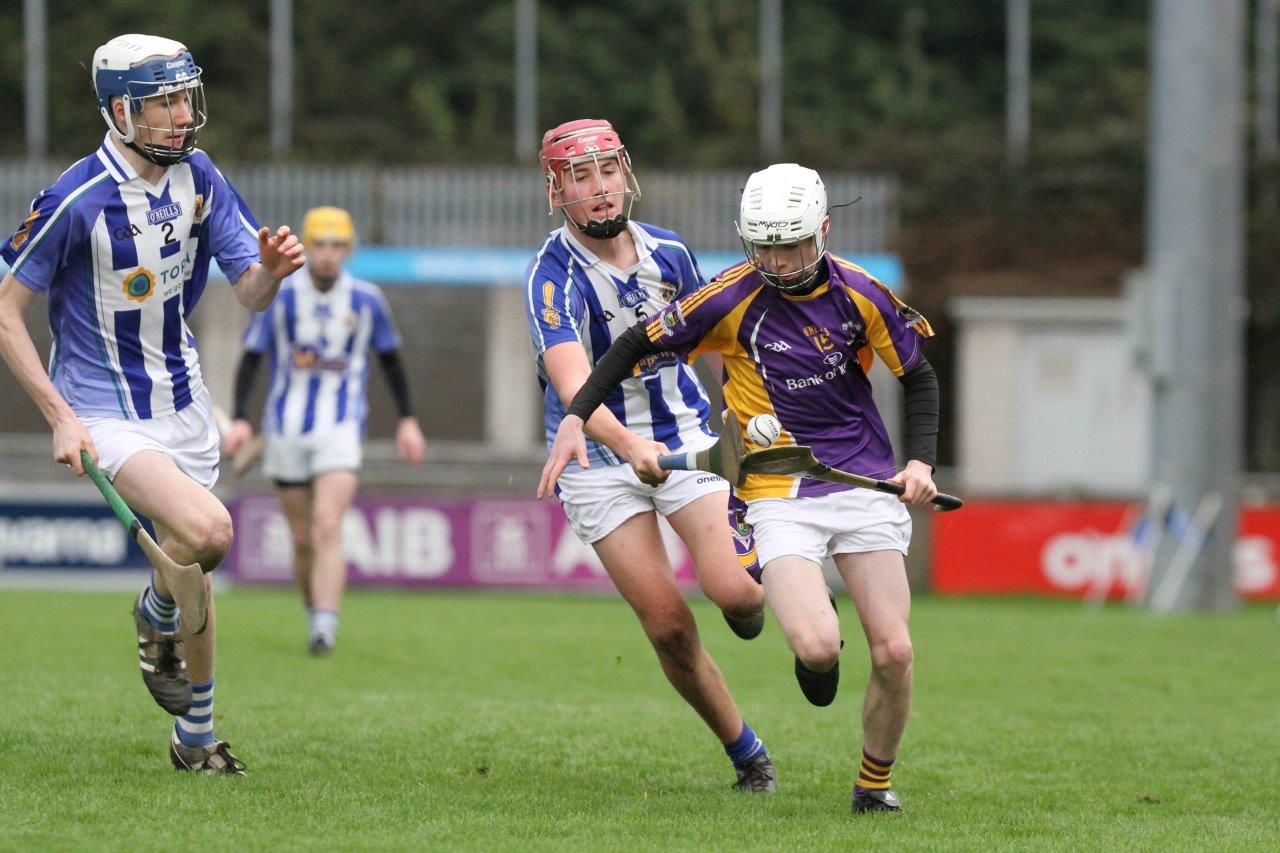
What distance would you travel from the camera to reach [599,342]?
7.15 metres

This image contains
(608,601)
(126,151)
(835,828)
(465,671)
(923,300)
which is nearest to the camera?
(835,828)

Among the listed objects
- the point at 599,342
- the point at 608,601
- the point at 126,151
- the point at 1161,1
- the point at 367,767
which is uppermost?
the point at 1161,1

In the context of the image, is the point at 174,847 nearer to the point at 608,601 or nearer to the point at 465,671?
the point at 465,671

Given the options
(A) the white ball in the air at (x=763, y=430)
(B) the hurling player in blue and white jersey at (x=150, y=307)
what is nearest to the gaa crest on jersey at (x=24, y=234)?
(B) the hurling player in blue and white jersey at (x=150, y=307)

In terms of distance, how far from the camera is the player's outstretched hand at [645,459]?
643 cm

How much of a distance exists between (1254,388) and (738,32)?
440 inches

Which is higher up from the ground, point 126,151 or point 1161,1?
point 1161,1

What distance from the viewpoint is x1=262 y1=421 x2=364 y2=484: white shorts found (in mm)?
11320

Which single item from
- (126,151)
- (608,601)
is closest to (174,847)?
(126,151)

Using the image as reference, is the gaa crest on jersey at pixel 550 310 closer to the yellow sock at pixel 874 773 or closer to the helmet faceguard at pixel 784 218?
the helmet faceguard at pixel 784 218

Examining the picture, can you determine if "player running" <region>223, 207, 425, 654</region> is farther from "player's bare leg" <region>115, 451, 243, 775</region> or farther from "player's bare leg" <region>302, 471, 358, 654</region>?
"player's bare leg" <region>115, 451, 243, 775</region>

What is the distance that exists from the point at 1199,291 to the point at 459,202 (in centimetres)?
981

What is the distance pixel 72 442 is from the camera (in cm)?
638

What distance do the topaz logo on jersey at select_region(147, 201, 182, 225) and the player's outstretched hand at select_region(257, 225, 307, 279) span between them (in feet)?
0.96
